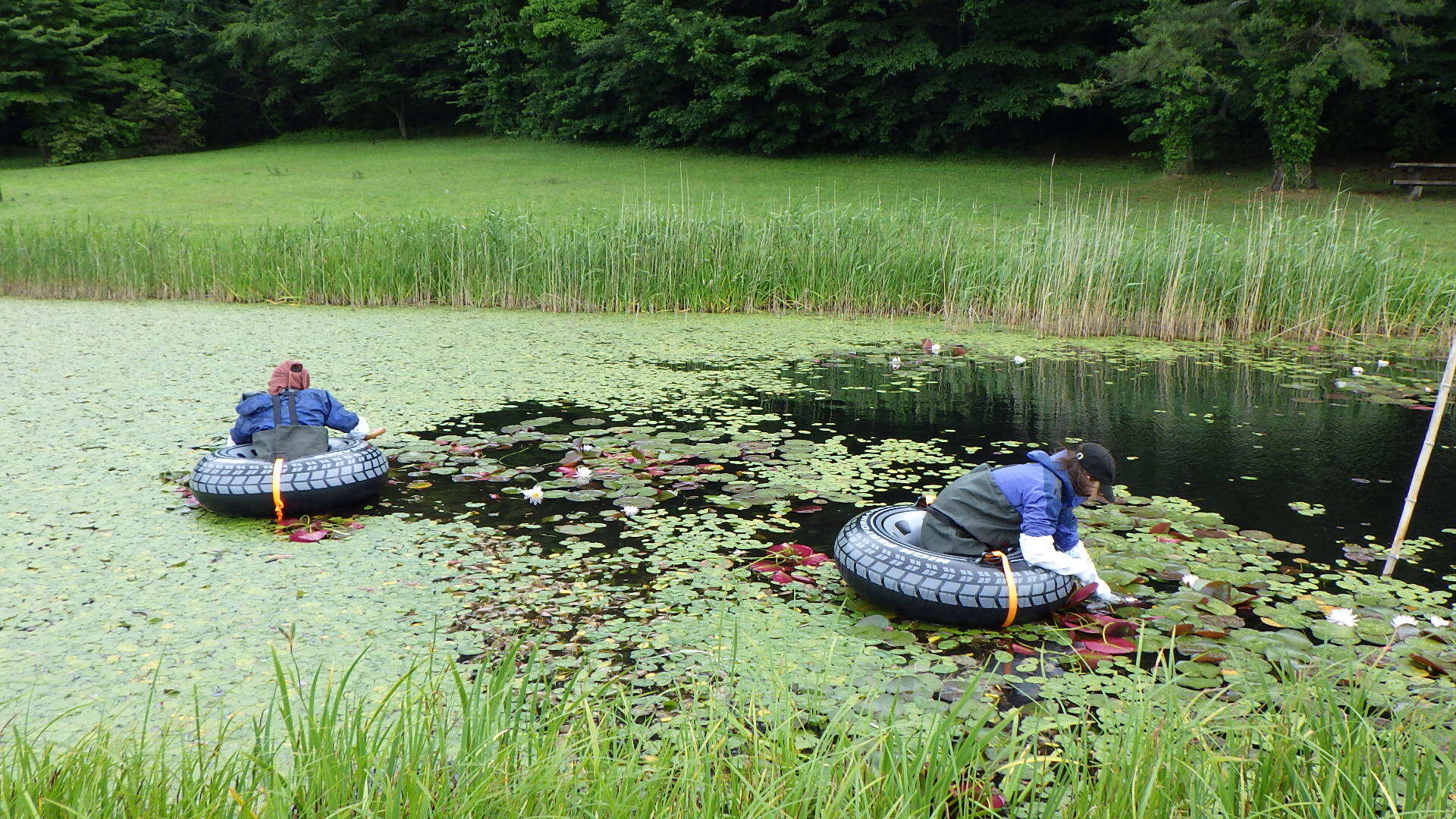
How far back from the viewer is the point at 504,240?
9656 millimetres

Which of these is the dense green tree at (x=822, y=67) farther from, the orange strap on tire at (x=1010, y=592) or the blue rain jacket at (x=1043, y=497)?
the orange strap on tire at (x=1010, y=592)

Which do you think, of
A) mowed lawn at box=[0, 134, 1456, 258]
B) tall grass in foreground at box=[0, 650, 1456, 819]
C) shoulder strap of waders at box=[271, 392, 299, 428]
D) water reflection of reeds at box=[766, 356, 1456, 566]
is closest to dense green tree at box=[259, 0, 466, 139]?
mowed lawn at box=[0, 134, 1456, 258]

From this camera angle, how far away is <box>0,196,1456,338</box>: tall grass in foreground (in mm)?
8523

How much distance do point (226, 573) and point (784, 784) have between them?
94.2 inches

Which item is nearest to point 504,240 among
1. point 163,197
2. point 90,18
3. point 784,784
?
point 784,784

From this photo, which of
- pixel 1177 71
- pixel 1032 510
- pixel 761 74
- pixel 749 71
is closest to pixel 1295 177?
pixel 1177 71

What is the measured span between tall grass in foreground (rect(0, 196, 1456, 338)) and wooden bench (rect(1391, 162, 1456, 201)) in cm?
599

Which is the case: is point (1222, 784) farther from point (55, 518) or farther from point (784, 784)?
point (55, 518)

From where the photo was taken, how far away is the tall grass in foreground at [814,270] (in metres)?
8.52

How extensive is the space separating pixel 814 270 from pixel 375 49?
24.4 m

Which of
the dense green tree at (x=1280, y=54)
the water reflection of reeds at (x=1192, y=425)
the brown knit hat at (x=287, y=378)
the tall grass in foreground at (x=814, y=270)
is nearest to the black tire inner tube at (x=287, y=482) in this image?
the brown knit hat at (x=287, y=378)

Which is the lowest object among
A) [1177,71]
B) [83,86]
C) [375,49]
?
[83,86]

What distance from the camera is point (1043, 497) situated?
342 cm

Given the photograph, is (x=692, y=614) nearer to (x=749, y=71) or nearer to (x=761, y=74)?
(x=749, y=71)
